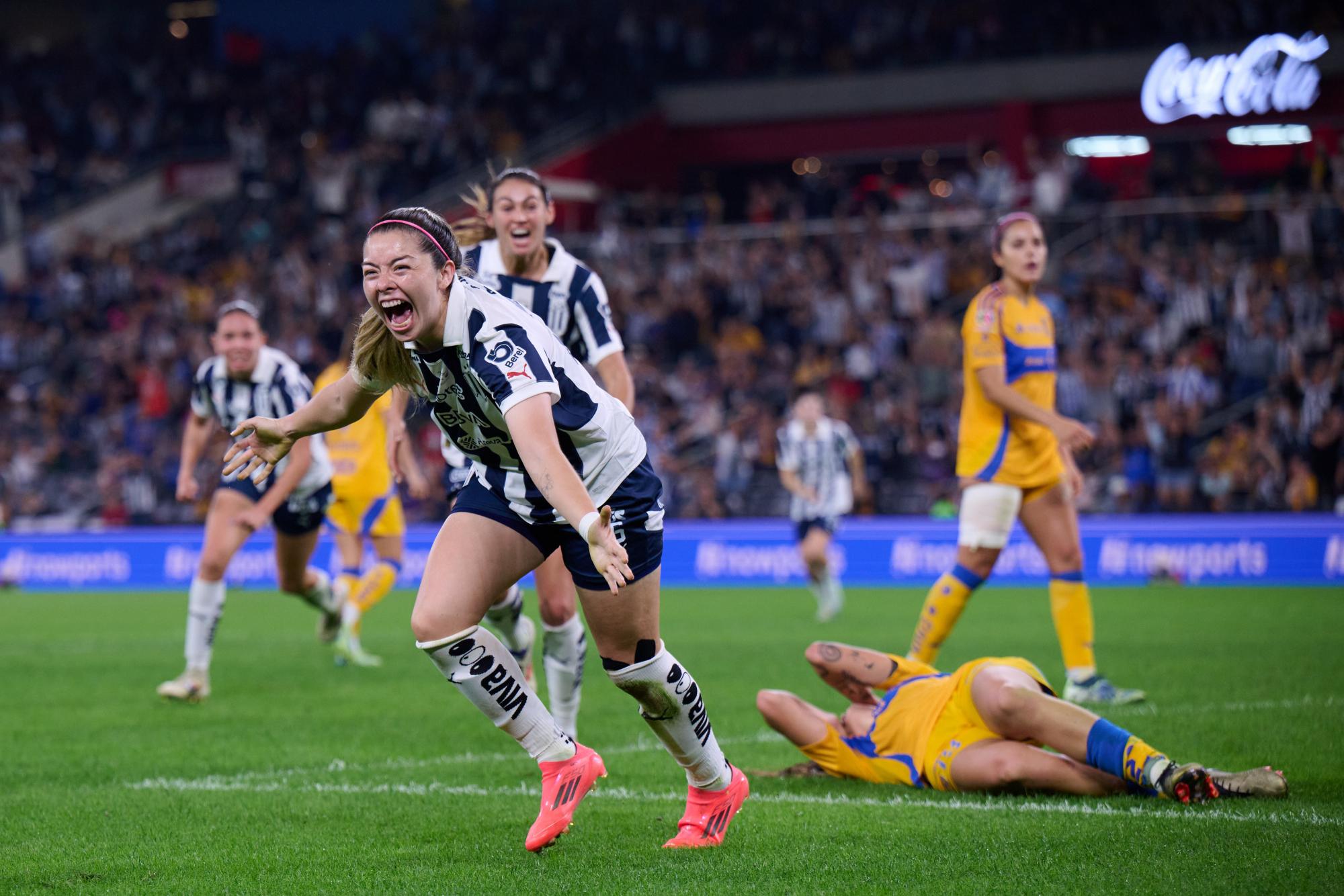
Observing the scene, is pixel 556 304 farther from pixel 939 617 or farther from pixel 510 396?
pixel 939 617

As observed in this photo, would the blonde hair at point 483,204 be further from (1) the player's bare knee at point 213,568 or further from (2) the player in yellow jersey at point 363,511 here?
(2) the player in yellow jersey at point 363,511

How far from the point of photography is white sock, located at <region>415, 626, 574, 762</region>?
5113 millimetres

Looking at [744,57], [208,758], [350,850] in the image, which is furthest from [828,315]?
[350,850]

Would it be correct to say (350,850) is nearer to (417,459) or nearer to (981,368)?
(981,368)

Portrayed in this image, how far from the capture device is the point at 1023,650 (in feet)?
38.6

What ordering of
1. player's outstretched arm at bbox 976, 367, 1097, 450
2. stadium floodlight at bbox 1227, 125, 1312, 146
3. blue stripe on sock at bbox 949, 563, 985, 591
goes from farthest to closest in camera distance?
stadium floodlight at bbox 1227, 125, 1312, 146 < blue stripe on sock at bbox 949, 563, 985, 591 < player's outstretched arm at bbox 976, 367, 1097, 450

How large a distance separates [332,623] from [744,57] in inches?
929

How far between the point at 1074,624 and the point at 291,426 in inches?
209

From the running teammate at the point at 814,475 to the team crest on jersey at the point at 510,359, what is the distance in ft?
37.1

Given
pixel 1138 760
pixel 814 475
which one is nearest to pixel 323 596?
pixel 814 475

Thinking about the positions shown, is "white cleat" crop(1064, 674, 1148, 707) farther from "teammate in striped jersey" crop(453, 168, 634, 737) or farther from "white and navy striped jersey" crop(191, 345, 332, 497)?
"white and navy striped jersey" crop(191, 345, 332, 497)

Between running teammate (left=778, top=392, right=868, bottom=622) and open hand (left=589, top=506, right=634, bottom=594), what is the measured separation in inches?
453

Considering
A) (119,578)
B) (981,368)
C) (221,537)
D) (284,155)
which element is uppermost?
(284,155)

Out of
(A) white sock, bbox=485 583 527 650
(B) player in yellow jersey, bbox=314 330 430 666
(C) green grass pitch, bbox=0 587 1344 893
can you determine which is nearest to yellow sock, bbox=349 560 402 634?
(B) player in yellow jersey, bbox=314 330 430 666
